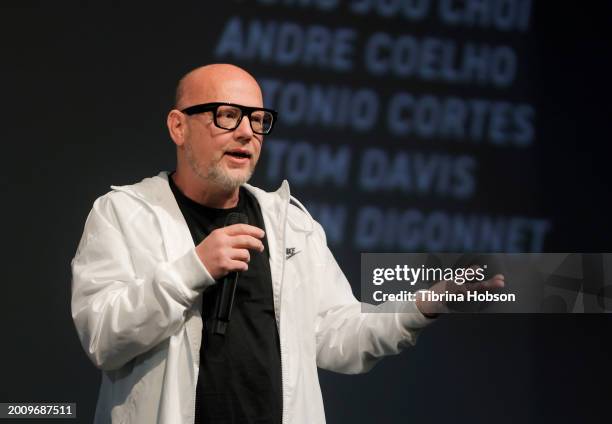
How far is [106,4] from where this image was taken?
10.2 ft

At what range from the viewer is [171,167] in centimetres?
311

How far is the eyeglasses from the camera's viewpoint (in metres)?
1.93

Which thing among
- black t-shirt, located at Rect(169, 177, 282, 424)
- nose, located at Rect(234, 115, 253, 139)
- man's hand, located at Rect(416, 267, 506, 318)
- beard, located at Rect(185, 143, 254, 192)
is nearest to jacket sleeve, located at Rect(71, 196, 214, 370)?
black t-shirt, located at Rect(169, 177, 282, 424)

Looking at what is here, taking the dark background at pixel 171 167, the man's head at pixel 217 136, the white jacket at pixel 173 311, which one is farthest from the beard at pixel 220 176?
the dark background at pixel 171 167

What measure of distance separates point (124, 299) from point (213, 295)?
24 centimetres

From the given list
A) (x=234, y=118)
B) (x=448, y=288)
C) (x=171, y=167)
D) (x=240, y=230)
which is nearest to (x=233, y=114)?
(x=234, y=118)

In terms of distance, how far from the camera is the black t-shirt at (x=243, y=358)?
1.75 metres

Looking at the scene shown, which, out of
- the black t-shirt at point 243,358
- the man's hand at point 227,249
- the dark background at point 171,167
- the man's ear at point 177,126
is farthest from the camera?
the dark background at point 171,167

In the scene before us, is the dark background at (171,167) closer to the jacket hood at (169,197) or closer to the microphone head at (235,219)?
the jacket hood at (169,197)

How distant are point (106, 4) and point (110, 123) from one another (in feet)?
1.55

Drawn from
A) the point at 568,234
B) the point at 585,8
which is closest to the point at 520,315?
the point at 568,234

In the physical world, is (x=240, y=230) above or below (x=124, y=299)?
above
